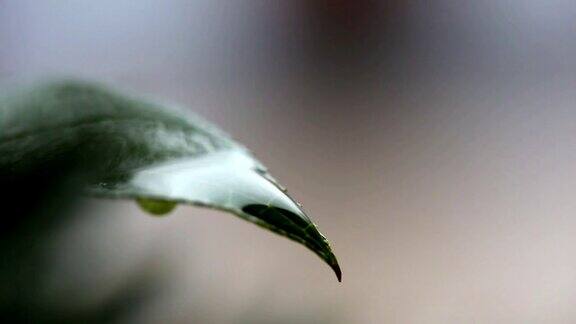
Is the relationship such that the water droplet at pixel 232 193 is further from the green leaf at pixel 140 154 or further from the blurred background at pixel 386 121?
the blurred background at pixel 386 121

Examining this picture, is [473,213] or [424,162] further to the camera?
[424,162]

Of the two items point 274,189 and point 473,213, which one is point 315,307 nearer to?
point 274,189

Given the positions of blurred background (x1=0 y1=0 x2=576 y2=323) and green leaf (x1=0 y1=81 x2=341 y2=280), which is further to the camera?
blurred background (x1=0 y1=0 x2=576 y2=323)

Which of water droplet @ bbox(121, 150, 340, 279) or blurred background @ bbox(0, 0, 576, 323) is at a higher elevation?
blurred background @ bbox(0, 0, 576, 323)

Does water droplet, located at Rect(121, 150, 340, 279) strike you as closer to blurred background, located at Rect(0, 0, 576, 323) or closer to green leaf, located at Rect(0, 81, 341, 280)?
green leaf, located at Rect(0, 81, 341, 280)

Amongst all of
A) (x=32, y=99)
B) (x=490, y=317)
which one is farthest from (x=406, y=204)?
(x=32, y=99)

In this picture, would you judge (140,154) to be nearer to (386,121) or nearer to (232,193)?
(232,193)

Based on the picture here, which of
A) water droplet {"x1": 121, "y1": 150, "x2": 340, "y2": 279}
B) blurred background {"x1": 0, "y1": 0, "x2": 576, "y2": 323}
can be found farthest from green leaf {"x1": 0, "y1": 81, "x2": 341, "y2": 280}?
blurred background {"x1": 0, "y1": 0, "x2": 576, "y2": 323}
